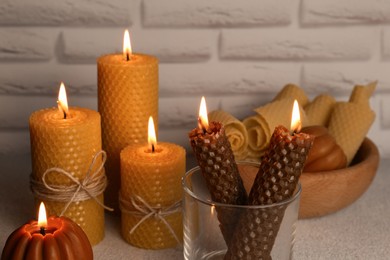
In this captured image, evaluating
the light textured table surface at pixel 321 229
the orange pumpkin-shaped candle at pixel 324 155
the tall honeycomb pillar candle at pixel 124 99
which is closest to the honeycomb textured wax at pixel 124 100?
the tall honeycomb pillar candle at pixel 124 99

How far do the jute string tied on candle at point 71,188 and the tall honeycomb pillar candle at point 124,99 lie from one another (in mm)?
58

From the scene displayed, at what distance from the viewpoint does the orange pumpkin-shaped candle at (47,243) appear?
0.72m

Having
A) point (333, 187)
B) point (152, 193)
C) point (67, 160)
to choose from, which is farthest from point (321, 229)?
point (67, 160)

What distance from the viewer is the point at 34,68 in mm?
1112

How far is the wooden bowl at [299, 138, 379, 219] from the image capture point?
908mm

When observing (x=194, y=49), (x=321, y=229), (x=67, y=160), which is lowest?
(x=321, y=229)

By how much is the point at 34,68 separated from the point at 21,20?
78mm

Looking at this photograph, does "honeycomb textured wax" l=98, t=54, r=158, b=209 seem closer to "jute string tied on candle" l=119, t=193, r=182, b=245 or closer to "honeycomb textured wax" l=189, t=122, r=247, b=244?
"jute string tied on candle" l=119, t=193, r=182, b=245

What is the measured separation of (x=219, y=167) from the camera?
2.39ft

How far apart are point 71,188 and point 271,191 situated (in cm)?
26

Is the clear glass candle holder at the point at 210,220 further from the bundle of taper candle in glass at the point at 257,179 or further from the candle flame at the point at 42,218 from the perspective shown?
the candle flame at the point at 42,218

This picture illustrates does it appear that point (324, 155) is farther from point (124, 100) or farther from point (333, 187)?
point (124, 100)

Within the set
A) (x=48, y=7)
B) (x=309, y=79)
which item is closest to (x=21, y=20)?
(x=48, y=7)

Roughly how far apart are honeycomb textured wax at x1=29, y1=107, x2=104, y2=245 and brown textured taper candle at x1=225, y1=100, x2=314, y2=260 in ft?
0.72
